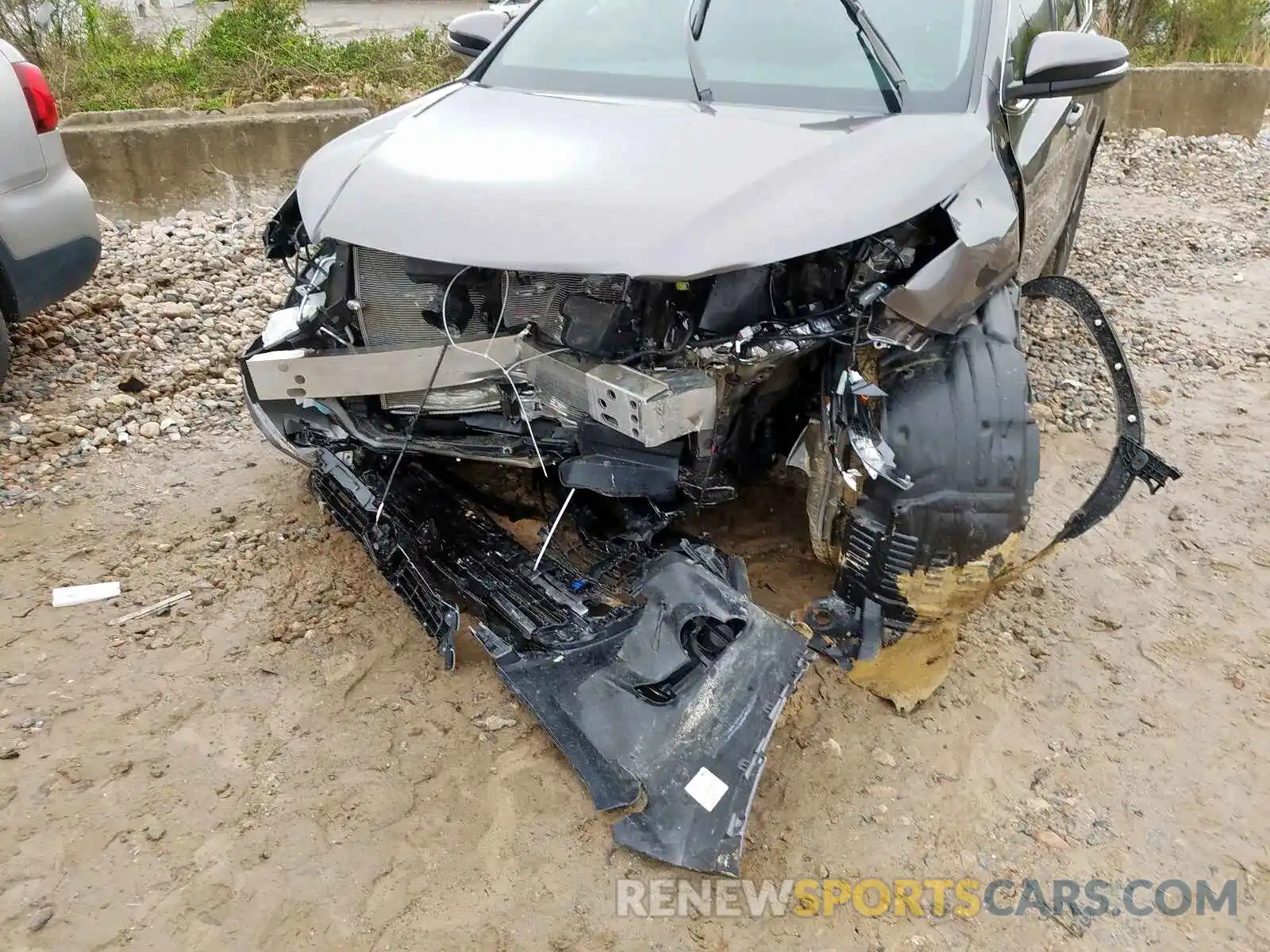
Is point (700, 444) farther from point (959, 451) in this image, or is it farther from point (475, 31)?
point (475, 31)

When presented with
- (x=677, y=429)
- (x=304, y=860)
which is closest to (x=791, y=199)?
(x=677, y=429)

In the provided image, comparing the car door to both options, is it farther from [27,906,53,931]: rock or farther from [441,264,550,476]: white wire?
[27,906,53,931]: rock

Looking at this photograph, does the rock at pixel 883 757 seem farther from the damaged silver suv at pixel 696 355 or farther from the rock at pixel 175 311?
the rock at pixel 175 311

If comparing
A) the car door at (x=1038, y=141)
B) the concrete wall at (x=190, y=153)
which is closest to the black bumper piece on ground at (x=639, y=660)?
the car door at (x=1038, y=141)

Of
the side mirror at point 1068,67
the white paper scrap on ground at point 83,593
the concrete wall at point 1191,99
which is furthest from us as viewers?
the concrete wall at point 1191,99

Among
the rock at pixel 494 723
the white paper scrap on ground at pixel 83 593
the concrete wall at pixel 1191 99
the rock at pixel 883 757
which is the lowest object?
the rock at pixel 883 757

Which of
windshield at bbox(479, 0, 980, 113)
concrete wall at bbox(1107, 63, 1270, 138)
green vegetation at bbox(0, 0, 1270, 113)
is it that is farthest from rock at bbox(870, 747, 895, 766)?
concrete wall at bbox(1107, 63, 1270, 138)

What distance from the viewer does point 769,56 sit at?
274cm

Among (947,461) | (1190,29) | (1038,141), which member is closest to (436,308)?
(947,461)

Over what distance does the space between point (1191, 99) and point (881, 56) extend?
805 cm

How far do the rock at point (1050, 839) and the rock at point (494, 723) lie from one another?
4.31ft

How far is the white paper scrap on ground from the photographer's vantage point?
9.37 ft

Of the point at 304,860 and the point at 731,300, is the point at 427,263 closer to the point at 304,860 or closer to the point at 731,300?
the point at 731,300

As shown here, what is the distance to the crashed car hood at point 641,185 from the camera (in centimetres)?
202
